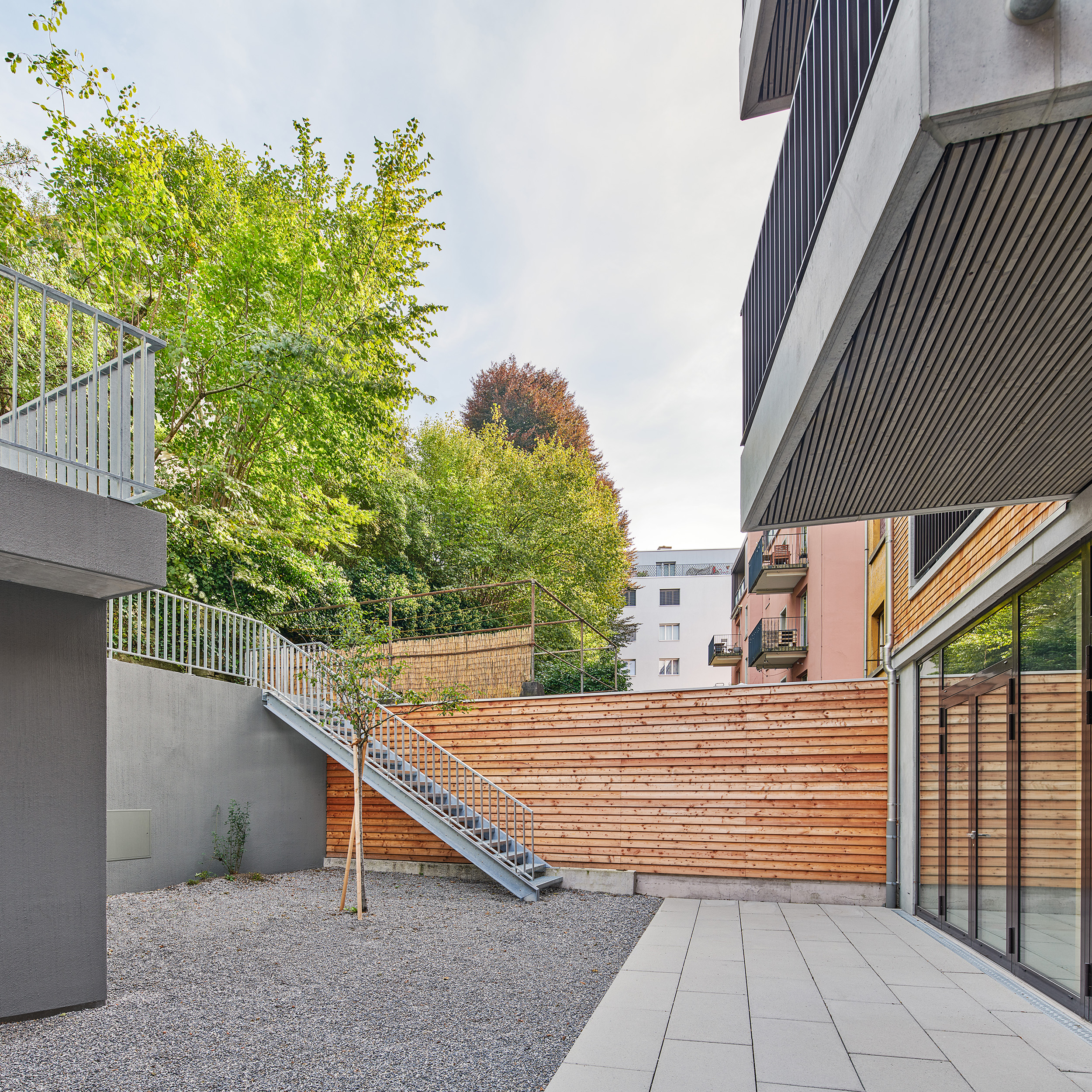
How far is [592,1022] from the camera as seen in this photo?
4488mm

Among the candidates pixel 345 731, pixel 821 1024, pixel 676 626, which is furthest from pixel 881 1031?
pixel 676 626

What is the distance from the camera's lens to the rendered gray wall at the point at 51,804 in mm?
4371

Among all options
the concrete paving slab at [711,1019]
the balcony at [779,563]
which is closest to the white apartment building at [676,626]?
the balcony at [779,563]

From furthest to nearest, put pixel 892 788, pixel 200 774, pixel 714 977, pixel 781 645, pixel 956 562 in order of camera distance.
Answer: pixel 781 645 < pixel 200 774 < pixel 892 788 < pixel 956 562 < pixel 714 977

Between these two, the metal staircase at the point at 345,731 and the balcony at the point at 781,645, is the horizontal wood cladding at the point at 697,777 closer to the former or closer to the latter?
the metal staircase at the point at 345,731

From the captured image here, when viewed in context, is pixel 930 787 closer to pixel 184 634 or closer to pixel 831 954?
pixel 831 954

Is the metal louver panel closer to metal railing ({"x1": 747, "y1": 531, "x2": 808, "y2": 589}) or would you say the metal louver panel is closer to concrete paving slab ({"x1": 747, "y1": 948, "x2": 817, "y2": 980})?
concrete paving slab ({"x1": 747, "y1": 948, "x2": 817, "y2": 980})

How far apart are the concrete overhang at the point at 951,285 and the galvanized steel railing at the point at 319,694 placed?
5.79 m

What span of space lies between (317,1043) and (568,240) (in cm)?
1711

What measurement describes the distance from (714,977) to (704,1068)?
1.74 meters

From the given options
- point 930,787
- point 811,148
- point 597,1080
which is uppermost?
point 811,148

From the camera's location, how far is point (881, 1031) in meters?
4.38

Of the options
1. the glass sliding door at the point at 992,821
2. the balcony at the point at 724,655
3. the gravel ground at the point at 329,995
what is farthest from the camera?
the balcony at the point at 724,655

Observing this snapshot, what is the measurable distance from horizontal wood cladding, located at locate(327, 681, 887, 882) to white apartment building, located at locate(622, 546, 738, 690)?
2581 centimetres
